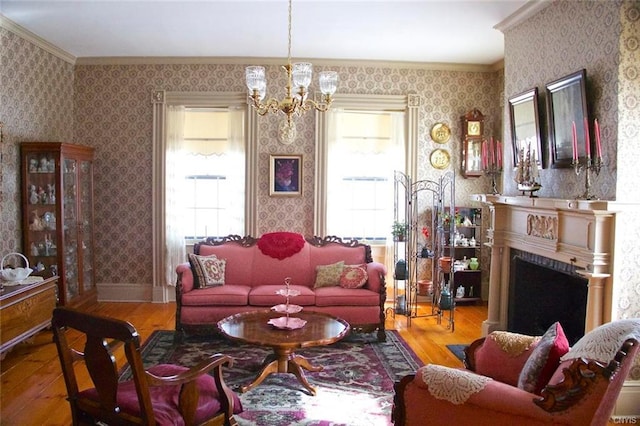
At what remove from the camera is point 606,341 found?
89.4 inches

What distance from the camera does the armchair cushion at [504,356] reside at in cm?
280

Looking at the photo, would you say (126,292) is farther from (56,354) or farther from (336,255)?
(336,255)

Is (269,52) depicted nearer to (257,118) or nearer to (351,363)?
(257,118)

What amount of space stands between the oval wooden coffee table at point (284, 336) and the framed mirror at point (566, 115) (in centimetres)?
209

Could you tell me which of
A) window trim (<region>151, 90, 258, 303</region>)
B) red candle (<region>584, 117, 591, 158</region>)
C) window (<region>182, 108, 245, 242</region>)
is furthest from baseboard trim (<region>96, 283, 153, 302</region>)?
red candle (<region>584, 117, 591, 158</region>)

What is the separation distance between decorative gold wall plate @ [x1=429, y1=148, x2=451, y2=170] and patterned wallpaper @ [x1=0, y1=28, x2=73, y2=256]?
178 inches

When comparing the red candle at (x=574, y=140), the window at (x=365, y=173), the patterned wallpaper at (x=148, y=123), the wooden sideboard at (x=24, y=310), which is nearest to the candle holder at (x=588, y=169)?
the red candle at (x=574, y=140)

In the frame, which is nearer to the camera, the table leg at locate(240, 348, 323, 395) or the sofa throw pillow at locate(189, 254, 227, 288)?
the table leg at locate(240, 348, 323, 395)

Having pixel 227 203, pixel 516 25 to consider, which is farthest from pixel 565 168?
pixel 227 203

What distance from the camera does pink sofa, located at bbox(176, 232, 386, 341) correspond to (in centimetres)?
511

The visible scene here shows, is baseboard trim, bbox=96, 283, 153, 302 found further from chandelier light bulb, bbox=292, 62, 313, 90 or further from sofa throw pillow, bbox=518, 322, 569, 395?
sofa throw pillow, bbox=518, 322, 569, 395

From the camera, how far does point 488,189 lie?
22.4 ft

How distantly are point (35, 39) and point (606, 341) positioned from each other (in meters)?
5.86

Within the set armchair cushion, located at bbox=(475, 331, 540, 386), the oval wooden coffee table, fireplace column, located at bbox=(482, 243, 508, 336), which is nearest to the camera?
armchair cushion, located at bbox=(475, 331, 540, 386)
